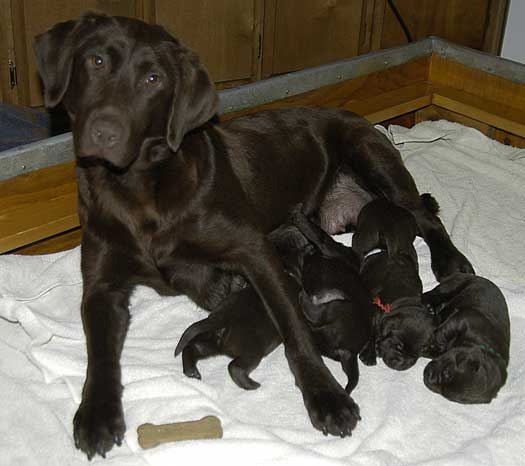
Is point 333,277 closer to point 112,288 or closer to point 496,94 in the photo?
point 112,288

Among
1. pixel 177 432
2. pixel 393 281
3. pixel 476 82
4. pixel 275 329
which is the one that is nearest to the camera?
pixel 177 432

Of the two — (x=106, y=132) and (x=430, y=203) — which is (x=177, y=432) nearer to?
(x=106, y=132)

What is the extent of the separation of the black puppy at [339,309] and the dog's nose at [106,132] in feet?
2.78

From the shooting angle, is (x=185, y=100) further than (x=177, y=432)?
Yes

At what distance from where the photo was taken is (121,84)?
237cm

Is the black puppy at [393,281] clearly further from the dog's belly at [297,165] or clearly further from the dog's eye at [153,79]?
the dog's eye at [153,79]

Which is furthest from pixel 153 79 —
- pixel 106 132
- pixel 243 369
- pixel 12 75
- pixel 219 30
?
pixel 219 30

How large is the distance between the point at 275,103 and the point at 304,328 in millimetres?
1546

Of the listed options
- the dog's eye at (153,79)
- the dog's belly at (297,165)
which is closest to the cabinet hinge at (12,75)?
the dog's belly at (297,165)

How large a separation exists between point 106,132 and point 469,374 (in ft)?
4.15

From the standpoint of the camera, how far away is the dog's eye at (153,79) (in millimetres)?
2414

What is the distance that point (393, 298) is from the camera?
9.19ft

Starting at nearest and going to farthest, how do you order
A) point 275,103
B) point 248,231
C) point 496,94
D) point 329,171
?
point 248,231
point 329,171
point 275,103
point 496,94

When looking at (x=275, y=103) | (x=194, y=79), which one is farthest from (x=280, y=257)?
(x=275, y=103)
